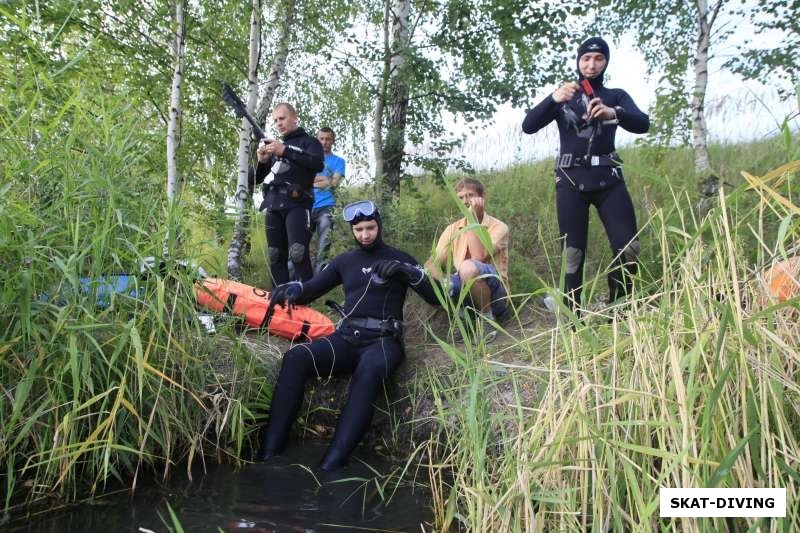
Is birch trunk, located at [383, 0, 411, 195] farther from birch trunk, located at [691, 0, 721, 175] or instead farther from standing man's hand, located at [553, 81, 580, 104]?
birch trunk, located at [691, 0, 721, 175]

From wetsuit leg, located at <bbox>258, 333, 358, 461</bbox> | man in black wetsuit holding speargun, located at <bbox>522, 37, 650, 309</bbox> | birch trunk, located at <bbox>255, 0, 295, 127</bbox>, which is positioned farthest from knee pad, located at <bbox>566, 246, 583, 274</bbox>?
birch trunk, located at <bbox>255, 0, 295, 127</bbox>

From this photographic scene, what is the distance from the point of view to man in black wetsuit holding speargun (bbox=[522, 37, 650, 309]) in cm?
348

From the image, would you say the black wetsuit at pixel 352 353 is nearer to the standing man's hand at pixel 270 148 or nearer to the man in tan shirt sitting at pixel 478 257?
the man in tan shirt sitting at pixel 478 257

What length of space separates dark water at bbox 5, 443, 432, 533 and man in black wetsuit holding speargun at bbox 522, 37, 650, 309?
1842 mm

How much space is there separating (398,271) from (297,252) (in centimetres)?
138

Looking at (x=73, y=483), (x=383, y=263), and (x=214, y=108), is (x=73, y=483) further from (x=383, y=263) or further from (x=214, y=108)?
(x=214, y=108)

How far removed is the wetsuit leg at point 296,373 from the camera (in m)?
3.07

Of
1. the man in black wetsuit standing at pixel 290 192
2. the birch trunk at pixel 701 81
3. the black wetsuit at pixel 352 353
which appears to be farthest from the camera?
the birch trunk at pixel 701 81

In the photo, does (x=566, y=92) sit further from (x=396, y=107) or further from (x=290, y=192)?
(x=396, y=107)

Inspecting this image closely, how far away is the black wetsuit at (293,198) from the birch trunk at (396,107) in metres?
1.36

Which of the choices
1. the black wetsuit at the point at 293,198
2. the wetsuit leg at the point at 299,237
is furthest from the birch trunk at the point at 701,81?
the wetsuit leg at the point at 299,237

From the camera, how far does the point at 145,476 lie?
103 inches

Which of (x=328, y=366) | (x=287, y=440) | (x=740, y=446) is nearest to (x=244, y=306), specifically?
(x=328, y=366)

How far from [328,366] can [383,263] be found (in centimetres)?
76
